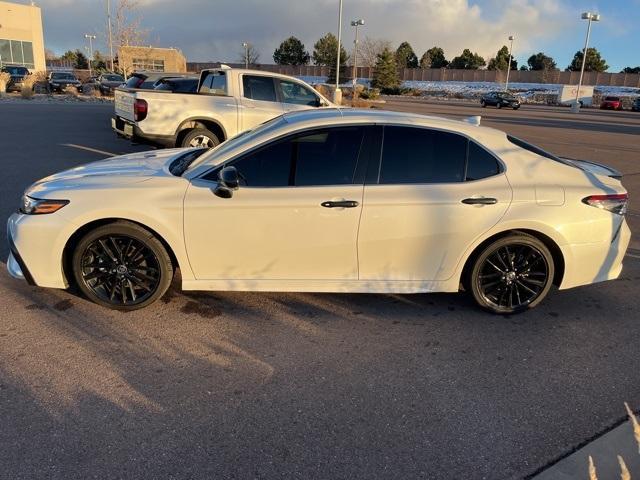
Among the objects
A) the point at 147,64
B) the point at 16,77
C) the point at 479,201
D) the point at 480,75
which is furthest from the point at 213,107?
the point at 480,75

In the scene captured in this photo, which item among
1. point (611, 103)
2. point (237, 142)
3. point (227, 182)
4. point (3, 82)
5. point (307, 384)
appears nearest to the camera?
point (307, 384)

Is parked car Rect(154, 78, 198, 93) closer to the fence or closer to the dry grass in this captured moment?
the dry grass

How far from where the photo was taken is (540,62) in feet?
338

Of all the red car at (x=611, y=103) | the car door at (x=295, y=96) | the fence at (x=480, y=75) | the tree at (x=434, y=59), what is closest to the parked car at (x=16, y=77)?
the car door at (x=295, y=96)

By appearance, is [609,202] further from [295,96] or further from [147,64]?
[147,64]

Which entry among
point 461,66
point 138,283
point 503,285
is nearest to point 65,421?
point 138,283

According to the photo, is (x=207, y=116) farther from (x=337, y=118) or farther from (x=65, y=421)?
(x=65, y=421)

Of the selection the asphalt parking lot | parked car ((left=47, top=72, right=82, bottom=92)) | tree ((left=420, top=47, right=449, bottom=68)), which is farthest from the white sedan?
tree ((left=420, top=47, right=449, bottom=68))

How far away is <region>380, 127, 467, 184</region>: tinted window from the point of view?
13.4 feet

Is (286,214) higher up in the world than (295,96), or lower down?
lower down

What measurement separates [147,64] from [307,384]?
164 feet

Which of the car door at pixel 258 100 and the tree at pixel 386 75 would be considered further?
the tree at pixel 386 75

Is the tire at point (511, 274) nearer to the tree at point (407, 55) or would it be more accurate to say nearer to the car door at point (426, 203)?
the car door at point (426, 203)

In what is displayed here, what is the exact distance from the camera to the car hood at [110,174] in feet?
13.4
